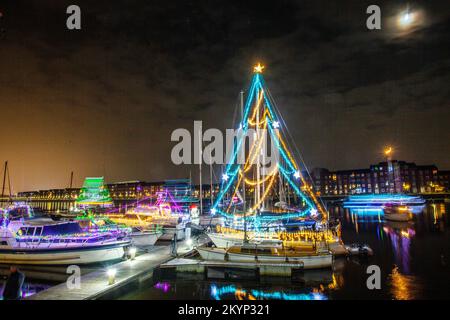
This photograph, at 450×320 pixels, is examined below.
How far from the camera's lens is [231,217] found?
30016mm

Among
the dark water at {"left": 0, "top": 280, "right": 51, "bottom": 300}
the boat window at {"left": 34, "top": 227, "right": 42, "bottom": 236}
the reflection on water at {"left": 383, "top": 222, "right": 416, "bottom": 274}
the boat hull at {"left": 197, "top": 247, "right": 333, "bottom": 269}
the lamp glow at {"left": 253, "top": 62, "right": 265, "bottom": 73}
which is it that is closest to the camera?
the dark water at {"left": 0, "top": 280, "right": 51, "bottom": 300}

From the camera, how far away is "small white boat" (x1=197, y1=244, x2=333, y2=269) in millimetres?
20359

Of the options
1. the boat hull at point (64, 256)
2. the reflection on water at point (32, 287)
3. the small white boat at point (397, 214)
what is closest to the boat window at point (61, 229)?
the boat hull at point (64, 256)

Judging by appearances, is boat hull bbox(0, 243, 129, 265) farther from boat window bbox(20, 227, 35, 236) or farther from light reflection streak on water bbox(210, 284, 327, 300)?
light reflection streak on water bbox(210, 284, 327, 300)

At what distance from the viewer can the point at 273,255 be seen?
2058cm

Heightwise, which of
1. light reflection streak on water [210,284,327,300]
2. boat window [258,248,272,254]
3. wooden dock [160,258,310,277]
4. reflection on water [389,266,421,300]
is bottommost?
reflection on water [389,266,421,300]

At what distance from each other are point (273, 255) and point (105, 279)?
10.9 metres

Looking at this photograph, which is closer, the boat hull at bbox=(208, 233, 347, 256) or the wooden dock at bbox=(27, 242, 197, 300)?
the wooden dock at bbox=(27, 242, 197, 300)

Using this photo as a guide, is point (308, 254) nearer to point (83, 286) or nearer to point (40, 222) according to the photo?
point (83, 286)

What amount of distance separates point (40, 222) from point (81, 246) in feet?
16.6

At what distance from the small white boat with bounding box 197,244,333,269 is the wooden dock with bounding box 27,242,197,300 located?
14.1ft

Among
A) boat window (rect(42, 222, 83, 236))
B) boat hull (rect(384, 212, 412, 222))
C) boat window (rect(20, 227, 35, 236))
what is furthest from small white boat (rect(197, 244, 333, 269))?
boat hull (rect(384, 212, 412, 222))

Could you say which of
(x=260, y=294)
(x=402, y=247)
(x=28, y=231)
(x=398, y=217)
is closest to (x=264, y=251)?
(x=260, y=294)

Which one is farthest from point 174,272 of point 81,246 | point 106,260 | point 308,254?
point 308,254
